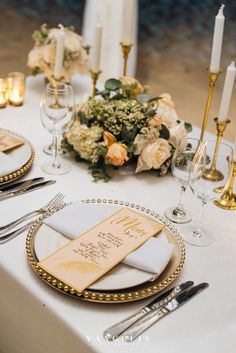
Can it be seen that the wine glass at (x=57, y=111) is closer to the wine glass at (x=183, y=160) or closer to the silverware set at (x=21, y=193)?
the silverware set at (x=21, y=193)

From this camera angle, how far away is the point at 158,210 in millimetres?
1252

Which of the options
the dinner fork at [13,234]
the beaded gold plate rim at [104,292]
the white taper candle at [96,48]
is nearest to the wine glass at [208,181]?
the beaded gold plate rim at [104,292]

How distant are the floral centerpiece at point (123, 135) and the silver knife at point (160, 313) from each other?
0.44m

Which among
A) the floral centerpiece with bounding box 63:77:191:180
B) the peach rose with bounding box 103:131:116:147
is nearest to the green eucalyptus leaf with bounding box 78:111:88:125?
the floral centerpiece with bounding box 63:77:191:180

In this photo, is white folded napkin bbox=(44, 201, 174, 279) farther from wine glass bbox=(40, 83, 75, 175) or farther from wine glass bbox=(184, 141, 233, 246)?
wine glass bbox=(40, 83, 75, 175)

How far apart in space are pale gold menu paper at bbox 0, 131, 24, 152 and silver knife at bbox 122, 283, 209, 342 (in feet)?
2.15

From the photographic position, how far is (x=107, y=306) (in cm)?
92

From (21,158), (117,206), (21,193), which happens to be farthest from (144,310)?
(21,158)

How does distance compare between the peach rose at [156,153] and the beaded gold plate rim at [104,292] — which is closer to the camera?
the beaded gold plate rim at [104,292]

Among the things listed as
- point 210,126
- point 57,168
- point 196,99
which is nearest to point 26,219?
point 57,168

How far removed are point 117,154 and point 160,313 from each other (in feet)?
1.65

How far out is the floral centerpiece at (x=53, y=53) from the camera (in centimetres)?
183

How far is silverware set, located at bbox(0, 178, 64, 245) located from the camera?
110 cm

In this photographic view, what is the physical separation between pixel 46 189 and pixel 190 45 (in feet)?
14.6
